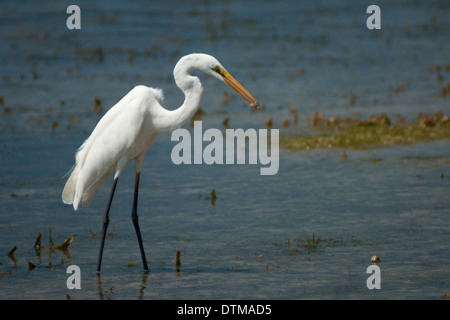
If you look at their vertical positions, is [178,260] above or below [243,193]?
below

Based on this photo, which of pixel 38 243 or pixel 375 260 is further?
pixel 38 243

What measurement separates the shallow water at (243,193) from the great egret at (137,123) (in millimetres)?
697

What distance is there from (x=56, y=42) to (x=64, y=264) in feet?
55.7

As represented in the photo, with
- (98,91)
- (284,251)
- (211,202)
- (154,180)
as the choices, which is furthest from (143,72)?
(284,251)

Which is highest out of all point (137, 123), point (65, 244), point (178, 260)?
point (137, 123)

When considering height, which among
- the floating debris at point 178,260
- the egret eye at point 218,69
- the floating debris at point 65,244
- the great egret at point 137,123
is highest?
the egret eye at point 218,69

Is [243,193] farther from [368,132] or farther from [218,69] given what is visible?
[368,132]

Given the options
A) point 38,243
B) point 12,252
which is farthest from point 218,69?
point 12,252

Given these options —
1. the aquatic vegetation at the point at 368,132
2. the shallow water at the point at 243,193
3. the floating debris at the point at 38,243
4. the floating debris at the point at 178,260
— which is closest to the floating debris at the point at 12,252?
the shallow water at the point at 243,193

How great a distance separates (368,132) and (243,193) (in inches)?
131

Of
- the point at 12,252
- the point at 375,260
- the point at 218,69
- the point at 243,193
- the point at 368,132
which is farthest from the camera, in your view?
the point at 368,132

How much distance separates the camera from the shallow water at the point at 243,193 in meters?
6.62

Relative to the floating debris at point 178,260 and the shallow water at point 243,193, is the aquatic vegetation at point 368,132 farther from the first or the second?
the floating debris at point 178,260

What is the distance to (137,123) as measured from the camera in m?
6.76
